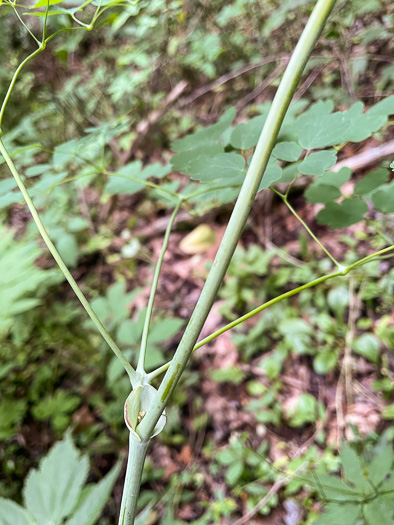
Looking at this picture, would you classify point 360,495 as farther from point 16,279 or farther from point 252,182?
point 16,279

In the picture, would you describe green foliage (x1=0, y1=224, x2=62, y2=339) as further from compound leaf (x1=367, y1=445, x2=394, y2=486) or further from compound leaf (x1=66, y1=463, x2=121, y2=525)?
compound leaf (x1=367, y1=445, x2=394, y2=486)

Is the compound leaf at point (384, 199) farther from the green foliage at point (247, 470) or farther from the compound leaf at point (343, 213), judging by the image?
the green foliage at point (247, 470)

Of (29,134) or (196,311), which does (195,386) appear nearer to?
(196,311)

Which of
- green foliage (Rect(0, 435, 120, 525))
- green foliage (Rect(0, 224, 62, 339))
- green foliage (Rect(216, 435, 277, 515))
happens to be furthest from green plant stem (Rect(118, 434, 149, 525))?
green foliage (Rect(0, 224, 62, 339))

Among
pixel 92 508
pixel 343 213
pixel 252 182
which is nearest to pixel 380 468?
pixel 343 213

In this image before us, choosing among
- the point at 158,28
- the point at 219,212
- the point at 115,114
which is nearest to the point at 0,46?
the point at 115,114

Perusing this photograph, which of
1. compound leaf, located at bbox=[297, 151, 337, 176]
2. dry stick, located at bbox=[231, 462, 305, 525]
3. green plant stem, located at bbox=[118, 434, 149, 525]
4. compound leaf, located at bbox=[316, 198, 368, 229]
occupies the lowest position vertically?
dry stick, located at bbox=[231, 462, 305, 525]
